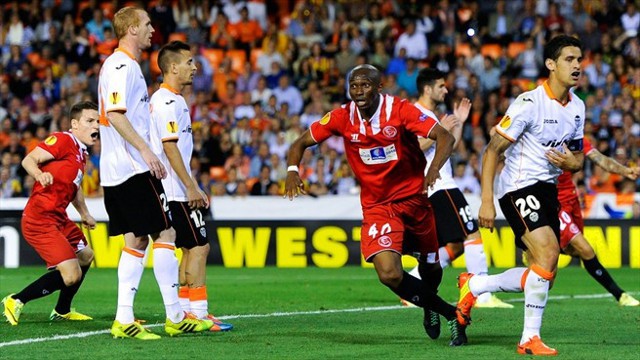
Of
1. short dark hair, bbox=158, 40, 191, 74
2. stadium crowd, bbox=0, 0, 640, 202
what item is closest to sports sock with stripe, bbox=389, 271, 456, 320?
short dark hair, bbox=158, 40, 191, 74

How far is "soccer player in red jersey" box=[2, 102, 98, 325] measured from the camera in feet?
36.5

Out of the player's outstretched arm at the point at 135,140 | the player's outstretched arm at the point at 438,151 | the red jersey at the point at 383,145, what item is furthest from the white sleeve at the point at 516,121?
the player's outstretched arm at the point at 135,140

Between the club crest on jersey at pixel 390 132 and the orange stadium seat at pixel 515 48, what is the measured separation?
1686 cm

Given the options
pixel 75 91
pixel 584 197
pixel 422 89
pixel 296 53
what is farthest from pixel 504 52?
pixel 422 89

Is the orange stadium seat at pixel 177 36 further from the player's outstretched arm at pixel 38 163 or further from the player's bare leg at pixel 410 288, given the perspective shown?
the player's bare leg at pixel 410 288

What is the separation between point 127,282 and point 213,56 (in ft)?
58.6

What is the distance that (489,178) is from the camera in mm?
9078

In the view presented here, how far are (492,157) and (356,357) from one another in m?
1.84

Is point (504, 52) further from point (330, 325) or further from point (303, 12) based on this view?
point (330, 325)

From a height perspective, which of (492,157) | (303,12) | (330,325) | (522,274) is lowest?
(330,325)

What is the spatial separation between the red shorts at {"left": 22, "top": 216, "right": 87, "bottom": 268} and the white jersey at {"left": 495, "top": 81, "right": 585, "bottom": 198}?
418 cm

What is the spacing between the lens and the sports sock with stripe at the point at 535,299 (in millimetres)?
8922

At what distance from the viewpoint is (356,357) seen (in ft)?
28.6

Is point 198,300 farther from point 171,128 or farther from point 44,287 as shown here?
point 44,287
